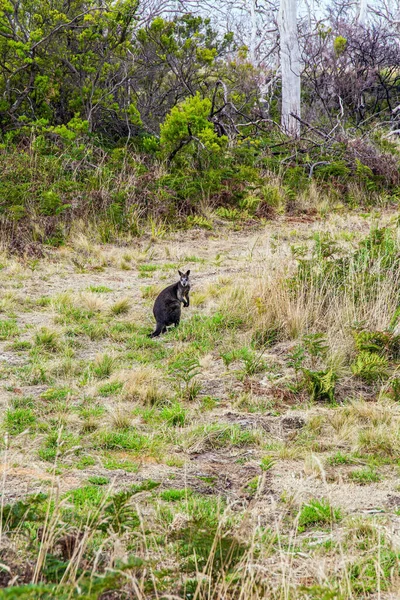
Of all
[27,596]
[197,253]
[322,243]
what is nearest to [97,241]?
[197,253]

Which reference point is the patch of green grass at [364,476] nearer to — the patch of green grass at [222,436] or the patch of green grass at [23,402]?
the patch of green grass at [222,436]

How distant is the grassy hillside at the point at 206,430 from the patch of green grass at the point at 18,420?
0.08 feet

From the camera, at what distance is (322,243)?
9.02 metres

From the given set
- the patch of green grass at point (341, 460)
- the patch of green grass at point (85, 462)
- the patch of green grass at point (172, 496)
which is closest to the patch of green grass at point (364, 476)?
the patch of green grass at point (341, 460)

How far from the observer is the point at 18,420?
19.0 ft

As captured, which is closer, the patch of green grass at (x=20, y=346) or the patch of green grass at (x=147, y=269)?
the patch of green grass at (x=20, y=346)

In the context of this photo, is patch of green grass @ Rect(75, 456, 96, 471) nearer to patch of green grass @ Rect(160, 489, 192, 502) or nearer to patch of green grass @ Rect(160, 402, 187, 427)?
patch of green grass @ Rect(160, 489, 192, 502)

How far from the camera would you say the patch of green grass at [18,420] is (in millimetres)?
5590

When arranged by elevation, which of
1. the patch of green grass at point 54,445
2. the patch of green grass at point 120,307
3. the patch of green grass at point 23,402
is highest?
the patch of green grass at point 120,307

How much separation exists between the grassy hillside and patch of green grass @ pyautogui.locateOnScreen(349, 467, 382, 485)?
0.03 feet

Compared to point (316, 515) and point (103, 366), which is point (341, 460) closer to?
point (316, 515)

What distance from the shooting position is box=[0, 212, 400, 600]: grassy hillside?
3049mm

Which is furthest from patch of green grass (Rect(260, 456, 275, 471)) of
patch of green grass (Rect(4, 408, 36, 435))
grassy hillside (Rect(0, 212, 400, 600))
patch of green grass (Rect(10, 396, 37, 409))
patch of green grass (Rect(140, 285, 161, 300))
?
patch of green grass (Rect(140, 285, 161, 300))

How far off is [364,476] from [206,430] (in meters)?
1.38
